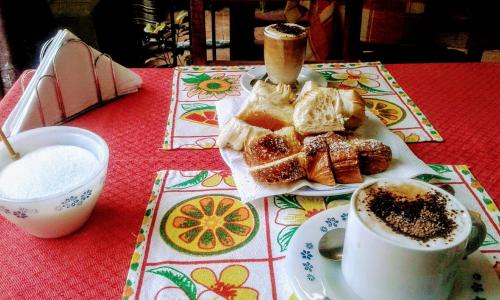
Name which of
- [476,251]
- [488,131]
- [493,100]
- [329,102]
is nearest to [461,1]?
[493,100]

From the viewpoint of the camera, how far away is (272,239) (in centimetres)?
61

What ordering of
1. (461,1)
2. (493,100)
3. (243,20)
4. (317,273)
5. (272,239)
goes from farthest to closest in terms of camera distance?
(243,20) → (461,1) → (493,100) → (272,239) → (317,273)

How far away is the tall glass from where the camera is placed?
0.96 m

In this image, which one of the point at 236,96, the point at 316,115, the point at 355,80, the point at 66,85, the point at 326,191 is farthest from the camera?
the point at 355,80

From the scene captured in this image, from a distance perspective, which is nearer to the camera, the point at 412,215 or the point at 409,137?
the point at 412,215

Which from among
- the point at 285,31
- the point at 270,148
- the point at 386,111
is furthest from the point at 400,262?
the point at 285,31

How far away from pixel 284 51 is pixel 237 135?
30cm

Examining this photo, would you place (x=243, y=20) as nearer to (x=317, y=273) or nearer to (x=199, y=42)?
(x=199, y=42)

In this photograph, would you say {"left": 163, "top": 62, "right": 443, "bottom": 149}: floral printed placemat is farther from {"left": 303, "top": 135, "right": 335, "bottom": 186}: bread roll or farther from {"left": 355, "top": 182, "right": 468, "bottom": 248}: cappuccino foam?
{"left": 355, "top": 182, "right": 468, "bottom": 248}: cappuccino foam

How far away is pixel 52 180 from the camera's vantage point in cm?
58

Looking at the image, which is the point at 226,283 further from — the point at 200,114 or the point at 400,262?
the point at 200,114

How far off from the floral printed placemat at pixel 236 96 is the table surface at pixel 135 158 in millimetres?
22

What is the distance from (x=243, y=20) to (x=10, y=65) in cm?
103

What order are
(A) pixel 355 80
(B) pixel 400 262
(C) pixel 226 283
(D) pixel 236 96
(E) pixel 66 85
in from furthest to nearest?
(A) pixel 355 80, (D) pixel 236 96, (E) pixel 66 85, (C) pixel 226 283, (B) pixel 400 262
